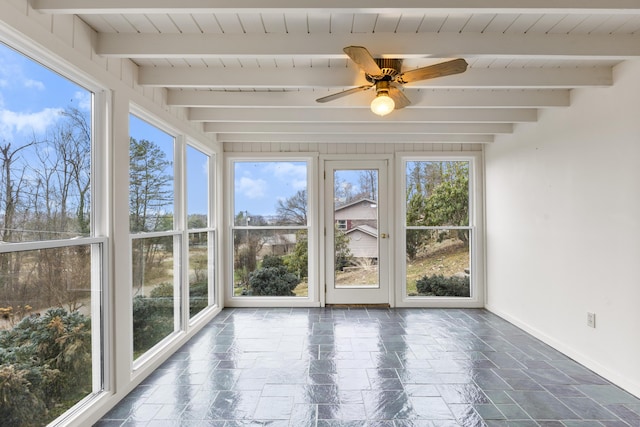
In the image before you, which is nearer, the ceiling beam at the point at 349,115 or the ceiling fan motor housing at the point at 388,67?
the ceiling fan motor housing at the point at 388,67

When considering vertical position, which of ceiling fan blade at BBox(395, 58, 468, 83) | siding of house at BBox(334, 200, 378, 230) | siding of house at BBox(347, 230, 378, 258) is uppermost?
ceiling fan blade at BBox(395, 58, 468, 83)

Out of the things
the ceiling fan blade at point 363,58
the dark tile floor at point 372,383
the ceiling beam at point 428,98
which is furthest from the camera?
the ceiling beam at point 428,98

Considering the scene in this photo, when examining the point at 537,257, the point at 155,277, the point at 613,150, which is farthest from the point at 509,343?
the point at 155,277

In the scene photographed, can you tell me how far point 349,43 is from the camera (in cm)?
239

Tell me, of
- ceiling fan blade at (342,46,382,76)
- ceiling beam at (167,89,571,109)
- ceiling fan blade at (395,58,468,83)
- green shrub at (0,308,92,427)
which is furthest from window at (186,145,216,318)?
ceiling fan blade at (395,58,468,83)

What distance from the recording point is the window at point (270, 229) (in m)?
5.35

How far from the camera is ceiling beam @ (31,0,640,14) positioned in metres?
1.88

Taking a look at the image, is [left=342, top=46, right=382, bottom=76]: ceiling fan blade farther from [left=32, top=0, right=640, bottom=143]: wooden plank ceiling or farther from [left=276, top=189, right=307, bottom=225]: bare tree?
[left=276, top=189, right=307, bottom=225]: bare tree

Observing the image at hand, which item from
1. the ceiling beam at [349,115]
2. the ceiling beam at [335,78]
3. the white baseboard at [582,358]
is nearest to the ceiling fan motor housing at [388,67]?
the ceiling beam at [335,78]

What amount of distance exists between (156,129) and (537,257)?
4061mm

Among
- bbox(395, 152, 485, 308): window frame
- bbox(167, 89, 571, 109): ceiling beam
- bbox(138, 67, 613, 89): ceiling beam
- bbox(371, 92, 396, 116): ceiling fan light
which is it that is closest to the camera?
bbox(371, 92, 396, 116): ceiling fan light

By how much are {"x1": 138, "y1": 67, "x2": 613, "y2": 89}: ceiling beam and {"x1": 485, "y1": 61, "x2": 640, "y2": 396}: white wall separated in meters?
0.32

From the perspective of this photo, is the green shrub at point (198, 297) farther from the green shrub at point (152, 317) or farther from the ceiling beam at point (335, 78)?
the ceiling beam at point (335, 78)

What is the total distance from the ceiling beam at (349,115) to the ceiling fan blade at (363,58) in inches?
55.2
